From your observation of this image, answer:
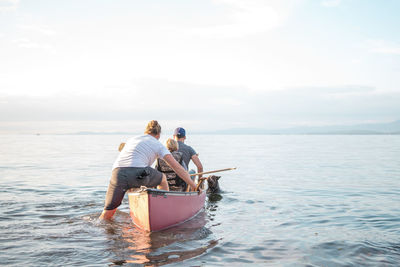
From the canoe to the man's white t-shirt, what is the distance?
2.09ft

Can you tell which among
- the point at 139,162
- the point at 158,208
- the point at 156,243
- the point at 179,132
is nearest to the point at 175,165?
the point at 139,162

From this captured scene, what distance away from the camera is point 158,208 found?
26.8 ft

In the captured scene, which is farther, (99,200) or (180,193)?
(99,200)

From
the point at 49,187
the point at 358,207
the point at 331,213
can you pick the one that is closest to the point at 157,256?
the point at 331,213

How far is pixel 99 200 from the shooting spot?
1320 centimetres

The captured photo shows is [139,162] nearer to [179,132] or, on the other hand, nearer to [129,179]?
[129,179]

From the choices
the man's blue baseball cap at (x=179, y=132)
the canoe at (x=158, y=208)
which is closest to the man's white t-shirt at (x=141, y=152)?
the canoe at (x=158, y=208)

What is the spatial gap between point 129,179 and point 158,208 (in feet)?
3.11

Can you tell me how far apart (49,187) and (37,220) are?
7.26 meters

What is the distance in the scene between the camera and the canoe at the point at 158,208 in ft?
26.0

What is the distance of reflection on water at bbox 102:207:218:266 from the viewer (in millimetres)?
6623

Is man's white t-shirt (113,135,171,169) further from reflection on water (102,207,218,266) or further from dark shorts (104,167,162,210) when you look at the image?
reflection on water (102,207,218,266)

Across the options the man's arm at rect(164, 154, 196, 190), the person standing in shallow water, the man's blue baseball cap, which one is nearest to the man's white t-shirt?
the person standing in shallow water

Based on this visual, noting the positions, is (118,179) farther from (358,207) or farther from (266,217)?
(358,207)
